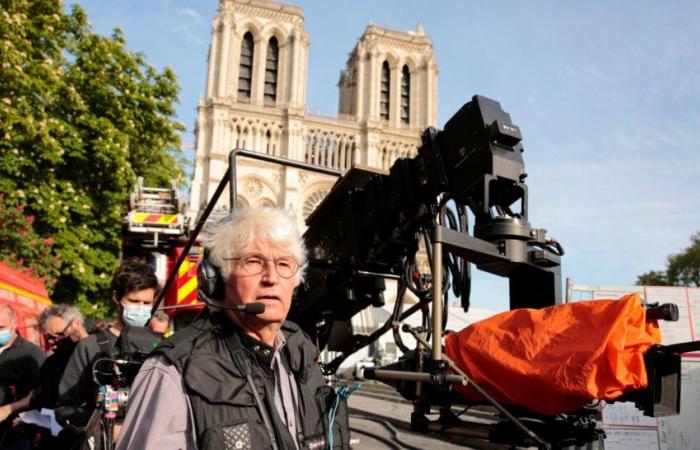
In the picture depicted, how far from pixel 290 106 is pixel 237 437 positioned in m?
48.4

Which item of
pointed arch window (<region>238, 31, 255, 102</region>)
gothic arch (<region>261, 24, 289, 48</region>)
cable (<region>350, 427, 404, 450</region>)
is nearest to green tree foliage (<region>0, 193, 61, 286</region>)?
cable (<region>350, 427, 404, 450</region>)

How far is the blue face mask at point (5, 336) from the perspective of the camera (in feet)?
13.7

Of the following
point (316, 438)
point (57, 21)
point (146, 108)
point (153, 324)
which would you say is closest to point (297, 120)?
point (146, 108)

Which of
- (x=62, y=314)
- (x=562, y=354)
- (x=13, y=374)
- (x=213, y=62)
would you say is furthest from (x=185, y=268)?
(x=213, y=62)

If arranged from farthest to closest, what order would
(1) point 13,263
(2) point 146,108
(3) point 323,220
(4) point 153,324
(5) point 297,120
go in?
(5) point 297,120 < (2) point 146,108 < (1) point 13,263 < (4) point 153,324 < (3) point 323,220

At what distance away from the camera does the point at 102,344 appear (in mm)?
3174

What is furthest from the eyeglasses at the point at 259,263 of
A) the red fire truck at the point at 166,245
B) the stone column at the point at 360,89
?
the stone column at the point at 360,89

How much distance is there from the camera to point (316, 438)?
1.81m

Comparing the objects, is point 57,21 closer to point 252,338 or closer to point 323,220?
point 323,220

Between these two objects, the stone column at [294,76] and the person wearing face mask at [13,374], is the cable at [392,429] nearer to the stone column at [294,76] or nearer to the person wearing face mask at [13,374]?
the person wearing face mask at [13,374]

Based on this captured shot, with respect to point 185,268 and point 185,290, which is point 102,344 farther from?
point 185,268

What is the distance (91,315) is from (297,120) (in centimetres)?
3618

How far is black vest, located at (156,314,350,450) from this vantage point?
1.54m

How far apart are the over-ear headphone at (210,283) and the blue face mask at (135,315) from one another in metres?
1.62
